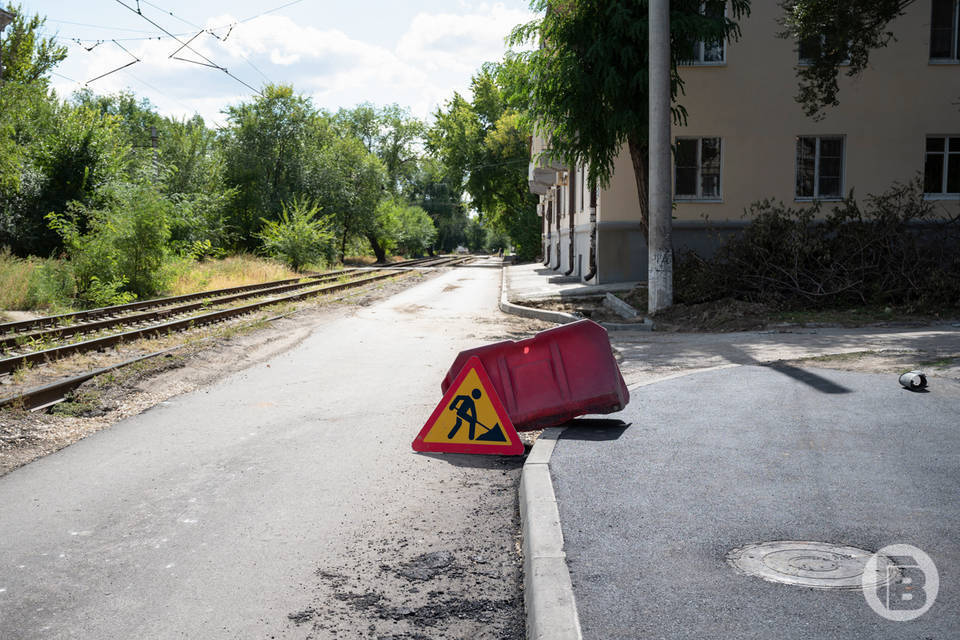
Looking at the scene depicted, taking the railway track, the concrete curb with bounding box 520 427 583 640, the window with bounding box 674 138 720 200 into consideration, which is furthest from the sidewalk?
the window with bounding box 674 138 720 200

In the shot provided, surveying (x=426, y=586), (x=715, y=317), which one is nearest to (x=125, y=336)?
(x=715, y=317)

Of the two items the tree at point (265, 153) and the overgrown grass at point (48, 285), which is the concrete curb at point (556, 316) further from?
the tree at point (265, 153)

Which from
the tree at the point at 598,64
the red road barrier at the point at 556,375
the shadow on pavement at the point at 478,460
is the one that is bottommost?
the shadow on pavement at the point at 478,460

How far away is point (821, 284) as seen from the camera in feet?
45.3

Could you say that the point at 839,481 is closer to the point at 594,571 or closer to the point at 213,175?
the point at 594,571

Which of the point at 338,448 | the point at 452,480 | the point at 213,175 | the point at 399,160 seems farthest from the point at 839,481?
the point at 399,160

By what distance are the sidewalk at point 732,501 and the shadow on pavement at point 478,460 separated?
25 centimetres

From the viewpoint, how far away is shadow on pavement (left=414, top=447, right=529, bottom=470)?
219 inches

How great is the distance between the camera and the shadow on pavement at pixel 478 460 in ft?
18.2

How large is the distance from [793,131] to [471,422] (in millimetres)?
18603

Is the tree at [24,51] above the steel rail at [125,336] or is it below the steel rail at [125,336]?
above

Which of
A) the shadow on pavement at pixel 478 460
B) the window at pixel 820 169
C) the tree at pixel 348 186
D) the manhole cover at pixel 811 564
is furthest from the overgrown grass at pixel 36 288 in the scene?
the tree at pixel 348 186

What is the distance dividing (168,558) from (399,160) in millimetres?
93928
